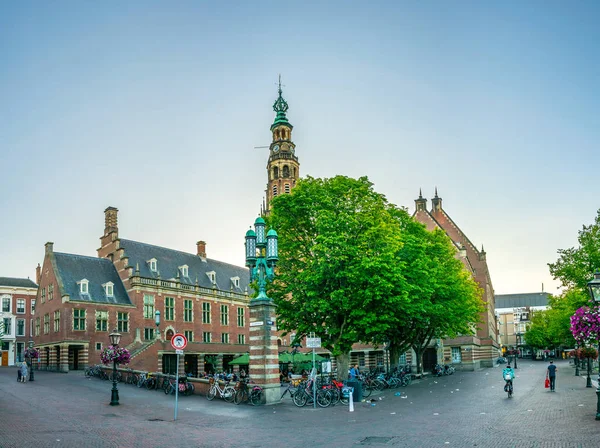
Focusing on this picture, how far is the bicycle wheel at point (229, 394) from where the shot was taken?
27572 millimetres

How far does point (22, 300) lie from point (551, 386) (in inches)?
2661

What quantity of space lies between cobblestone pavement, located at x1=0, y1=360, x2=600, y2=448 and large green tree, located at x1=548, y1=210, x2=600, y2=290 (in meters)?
16.6

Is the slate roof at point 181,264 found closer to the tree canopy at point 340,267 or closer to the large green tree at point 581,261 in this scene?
the tree canopy at point 340,267

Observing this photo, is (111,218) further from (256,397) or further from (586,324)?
(586,324)

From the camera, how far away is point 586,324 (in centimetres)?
2055

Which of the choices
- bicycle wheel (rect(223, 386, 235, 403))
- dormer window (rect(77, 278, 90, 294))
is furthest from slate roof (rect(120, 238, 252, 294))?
bicycle wheel (rect(223, 386, 235, 403))

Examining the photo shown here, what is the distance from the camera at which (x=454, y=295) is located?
47562 millimetres

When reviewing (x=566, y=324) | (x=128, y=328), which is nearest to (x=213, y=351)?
(x=128, y=328)

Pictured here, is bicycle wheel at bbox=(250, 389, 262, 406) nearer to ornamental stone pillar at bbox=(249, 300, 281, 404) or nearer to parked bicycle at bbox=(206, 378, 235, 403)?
ornamental stone pillar at bbox=(249, 300, 281, 404)

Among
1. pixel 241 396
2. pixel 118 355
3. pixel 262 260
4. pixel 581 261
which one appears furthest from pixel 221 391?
pixel 581 261

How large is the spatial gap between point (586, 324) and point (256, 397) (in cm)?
1423

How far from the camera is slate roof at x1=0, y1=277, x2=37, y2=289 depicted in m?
77.7

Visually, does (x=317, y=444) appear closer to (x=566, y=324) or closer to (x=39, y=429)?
(x=39, y=429)

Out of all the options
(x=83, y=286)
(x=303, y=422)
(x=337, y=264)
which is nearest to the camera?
(x=303, y=422)
